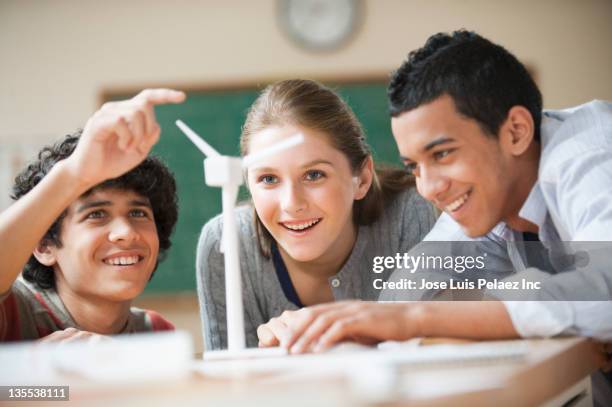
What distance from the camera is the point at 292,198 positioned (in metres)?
1.28

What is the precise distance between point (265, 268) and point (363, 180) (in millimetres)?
268

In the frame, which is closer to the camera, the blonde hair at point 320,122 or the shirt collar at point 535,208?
the shirt collar at point 535,208

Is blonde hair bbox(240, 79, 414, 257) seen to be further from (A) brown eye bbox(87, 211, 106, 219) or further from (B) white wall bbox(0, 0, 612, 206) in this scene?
(B) white wall bbox(0, 0, 612, 206)

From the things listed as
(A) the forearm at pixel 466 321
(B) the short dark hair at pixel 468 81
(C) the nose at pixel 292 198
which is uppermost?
(B) the short dark hair at pixel 468 81

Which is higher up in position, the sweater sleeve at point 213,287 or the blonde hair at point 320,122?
the blonde hair at point 320,122

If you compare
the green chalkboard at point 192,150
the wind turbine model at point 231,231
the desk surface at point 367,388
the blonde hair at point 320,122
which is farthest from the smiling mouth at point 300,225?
the green chalkboard at point 192,150

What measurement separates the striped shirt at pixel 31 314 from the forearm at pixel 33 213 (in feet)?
0.32

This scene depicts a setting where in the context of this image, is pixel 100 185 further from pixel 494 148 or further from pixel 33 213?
pixel 494 148

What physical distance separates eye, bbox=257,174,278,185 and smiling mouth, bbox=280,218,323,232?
8 cm

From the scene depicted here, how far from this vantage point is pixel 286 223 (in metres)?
1.31

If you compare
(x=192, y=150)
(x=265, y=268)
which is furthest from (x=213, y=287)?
(x=192, y=150)

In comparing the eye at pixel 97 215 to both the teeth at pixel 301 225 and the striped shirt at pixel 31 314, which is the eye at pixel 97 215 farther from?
the teeth at pixel 301 225

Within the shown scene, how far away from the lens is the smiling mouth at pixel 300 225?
1312 mm

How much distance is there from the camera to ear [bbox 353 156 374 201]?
1.45 metres
